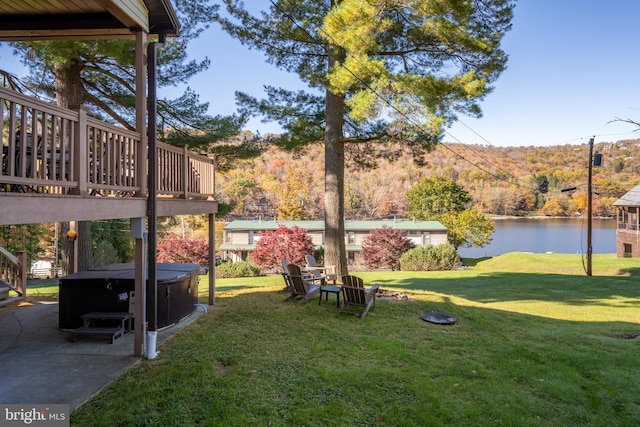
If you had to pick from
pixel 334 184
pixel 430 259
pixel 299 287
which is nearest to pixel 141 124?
pixel 299 287

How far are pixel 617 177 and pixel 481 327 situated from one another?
43643mm

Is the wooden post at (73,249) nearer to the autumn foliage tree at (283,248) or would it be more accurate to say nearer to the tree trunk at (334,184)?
the tree trunk at (334,184)

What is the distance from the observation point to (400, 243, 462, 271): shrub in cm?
2317

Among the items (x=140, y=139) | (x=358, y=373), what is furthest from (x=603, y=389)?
(x=140, y=139)

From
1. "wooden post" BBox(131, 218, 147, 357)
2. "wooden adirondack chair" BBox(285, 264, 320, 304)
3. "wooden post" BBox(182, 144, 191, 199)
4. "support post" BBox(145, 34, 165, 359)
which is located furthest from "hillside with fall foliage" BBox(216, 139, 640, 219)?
"wooden post" BBox(131, 218, 147, 357)

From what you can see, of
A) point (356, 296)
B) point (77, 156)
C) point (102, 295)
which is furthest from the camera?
point (356, 296)

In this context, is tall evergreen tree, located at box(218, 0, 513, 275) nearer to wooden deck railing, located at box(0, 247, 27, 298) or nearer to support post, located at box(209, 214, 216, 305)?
support post, located at box(209, 214, 216, 305)

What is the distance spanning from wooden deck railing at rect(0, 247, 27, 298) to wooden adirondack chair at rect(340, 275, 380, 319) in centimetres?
748

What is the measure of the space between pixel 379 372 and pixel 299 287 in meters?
3.94

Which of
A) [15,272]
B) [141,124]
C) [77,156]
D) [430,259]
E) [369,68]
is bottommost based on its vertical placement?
[430,259]

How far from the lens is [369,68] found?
8.63m

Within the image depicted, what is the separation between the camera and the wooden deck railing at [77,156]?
3135 mm

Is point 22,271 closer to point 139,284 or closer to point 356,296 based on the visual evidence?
point 139,284

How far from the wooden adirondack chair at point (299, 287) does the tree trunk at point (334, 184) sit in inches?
86.7
